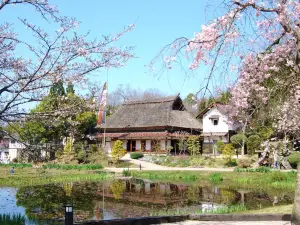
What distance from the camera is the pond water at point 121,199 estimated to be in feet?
37.5

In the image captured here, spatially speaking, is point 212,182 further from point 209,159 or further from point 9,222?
point 9,222

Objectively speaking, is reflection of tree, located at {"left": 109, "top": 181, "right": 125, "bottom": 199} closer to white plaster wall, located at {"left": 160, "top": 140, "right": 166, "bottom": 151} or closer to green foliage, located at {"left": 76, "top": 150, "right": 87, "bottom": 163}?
green foliage, located at {"left": 76, "top": 150, "right": 87, "bottom": 163}

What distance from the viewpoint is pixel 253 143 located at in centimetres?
2903

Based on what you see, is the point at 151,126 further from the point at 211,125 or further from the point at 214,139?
the point at 214,139

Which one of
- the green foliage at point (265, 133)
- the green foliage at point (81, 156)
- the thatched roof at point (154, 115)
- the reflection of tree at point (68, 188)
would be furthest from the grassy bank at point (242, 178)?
the thatched roof at point (154, 115)

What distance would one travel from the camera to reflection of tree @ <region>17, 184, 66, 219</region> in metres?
11.1

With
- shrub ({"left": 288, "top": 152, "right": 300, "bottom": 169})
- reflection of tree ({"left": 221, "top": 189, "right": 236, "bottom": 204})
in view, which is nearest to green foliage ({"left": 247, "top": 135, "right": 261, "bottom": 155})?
shrub ({"left": 288, "top": 152, "right": 300, "bottom": 169})

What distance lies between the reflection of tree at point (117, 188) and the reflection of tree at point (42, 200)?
6.80ft

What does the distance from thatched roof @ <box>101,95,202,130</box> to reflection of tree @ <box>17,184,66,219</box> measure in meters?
22.7

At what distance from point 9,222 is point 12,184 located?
10.5 meters

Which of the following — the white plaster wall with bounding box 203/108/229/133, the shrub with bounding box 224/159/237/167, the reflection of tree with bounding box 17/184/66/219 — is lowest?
the reflection of tree with bounding box 17/184/66/219

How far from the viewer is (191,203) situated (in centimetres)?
1340

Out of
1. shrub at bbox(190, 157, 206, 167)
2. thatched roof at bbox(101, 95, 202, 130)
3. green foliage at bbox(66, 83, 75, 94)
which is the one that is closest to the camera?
green foliage at bbox(66, 83, 75, 94)

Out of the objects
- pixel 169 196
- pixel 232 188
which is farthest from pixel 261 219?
pixel 232 188
